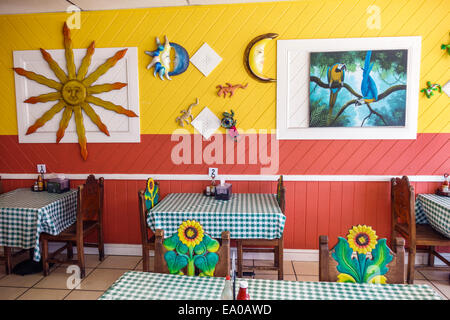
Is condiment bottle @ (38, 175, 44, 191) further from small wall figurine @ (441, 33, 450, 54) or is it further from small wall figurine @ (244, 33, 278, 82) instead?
small wall figurine @ (441, 33, 450, 54)

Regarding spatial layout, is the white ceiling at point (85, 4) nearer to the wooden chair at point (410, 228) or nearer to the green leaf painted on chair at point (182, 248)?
the wooden chair at point (410, 228)

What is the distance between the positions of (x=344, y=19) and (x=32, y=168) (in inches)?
158

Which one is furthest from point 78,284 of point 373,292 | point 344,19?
point 344,19

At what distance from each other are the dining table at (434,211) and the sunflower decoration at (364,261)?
161cm

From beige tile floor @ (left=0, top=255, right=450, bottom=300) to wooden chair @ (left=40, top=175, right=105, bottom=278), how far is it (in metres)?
0.13

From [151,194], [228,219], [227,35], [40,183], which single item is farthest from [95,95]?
[228,219]

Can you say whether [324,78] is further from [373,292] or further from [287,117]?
[373,292]

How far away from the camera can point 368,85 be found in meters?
3.38

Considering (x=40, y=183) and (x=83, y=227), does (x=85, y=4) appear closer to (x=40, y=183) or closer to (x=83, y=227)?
(x=40, y=183)

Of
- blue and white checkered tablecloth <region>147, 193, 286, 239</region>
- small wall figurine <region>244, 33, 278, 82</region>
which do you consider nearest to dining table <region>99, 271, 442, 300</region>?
blue and white checkered tablecloth <region>147, 193, 286, 239</region>

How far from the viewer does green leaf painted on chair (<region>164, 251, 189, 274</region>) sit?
1793 millimetres

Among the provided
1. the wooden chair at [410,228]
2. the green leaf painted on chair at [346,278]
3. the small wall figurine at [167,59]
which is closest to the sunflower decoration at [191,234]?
the green leaf painted on chair at [346,278]

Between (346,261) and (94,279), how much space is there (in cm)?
262

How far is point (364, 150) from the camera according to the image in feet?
11.4
